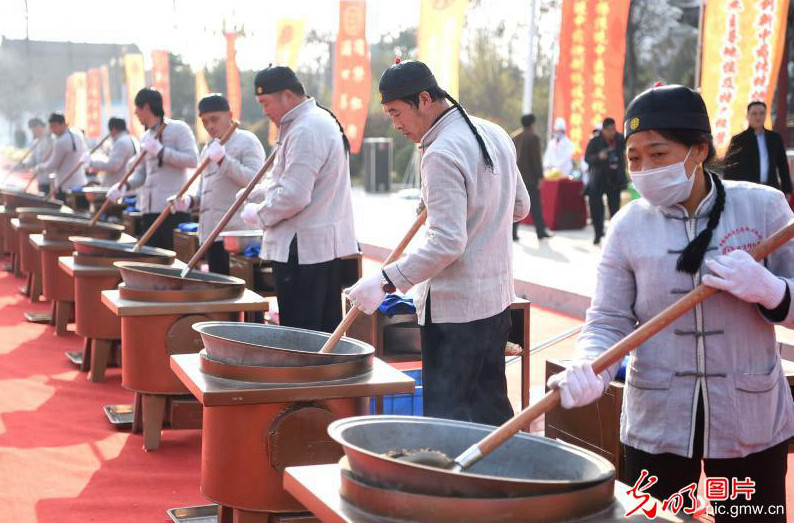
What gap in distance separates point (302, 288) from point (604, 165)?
7655 mm

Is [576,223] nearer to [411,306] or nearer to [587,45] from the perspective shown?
[587,45]

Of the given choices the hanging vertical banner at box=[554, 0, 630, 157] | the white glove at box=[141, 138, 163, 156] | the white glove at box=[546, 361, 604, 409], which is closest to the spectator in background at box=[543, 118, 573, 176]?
the hanging vertical banner at box=[554, 0, 630, 157]

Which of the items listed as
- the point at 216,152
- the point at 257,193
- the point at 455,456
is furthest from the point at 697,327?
the point at 216,152

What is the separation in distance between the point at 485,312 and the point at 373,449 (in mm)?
1176

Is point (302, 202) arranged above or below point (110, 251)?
above

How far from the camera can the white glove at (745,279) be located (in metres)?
1.89

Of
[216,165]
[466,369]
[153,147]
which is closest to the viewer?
[466,369]

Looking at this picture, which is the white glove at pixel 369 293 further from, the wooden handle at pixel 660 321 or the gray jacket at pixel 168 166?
the gray jacket at pixel 168 166

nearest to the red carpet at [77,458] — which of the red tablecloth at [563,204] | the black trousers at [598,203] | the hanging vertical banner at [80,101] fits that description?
the black trousers at [598,203]

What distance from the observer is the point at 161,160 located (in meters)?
6.75

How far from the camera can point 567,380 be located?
6.14ft

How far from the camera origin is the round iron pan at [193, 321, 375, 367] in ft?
8.91

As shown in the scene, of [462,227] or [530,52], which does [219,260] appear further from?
A: [530,52]

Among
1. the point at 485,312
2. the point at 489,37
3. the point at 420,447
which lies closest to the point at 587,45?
the point at 485,312
